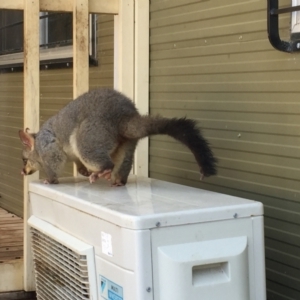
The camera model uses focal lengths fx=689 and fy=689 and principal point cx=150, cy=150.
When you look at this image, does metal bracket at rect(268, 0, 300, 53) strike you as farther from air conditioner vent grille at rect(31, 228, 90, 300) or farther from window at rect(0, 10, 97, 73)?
window at rect(0, 10, 97, 73)

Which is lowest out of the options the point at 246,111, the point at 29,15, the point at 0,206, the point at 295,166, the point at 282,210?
the point at 0,206

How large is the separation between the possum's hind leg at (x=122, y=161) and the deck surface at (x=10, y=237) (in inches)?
42.6

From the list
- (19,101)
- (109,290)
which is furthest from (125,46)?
(109,290)

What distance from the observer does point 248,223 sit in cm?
253

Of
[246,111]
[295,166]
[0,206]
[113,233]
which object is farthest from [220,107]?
[0,206]

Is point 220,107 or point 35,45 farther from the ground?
point 35,45

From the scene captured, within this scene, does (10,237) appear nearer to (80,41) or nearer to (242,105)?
(80,41)

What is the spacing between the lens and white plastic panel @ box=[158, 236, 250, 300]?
2.34 metres

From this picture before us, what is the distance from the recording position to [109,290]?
2529 mm

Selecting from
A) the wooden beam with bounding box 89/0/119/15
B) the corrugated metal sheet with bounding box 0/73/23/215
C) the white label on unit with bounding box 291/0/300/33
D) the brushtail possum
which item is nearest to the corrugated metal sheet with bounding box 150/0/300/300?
the white label on unit with bounding box 291/0/300/33

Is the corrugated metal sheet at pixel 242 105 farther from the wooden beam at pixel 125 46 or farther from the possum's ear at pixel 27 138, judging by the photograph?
the possum's ear at pixel 27 138

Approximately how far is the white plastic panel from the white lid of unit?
0.31 feet

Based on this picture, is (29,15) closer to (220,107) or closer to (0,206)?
(220,107)

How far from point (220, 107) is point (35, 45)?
1.12 meters
